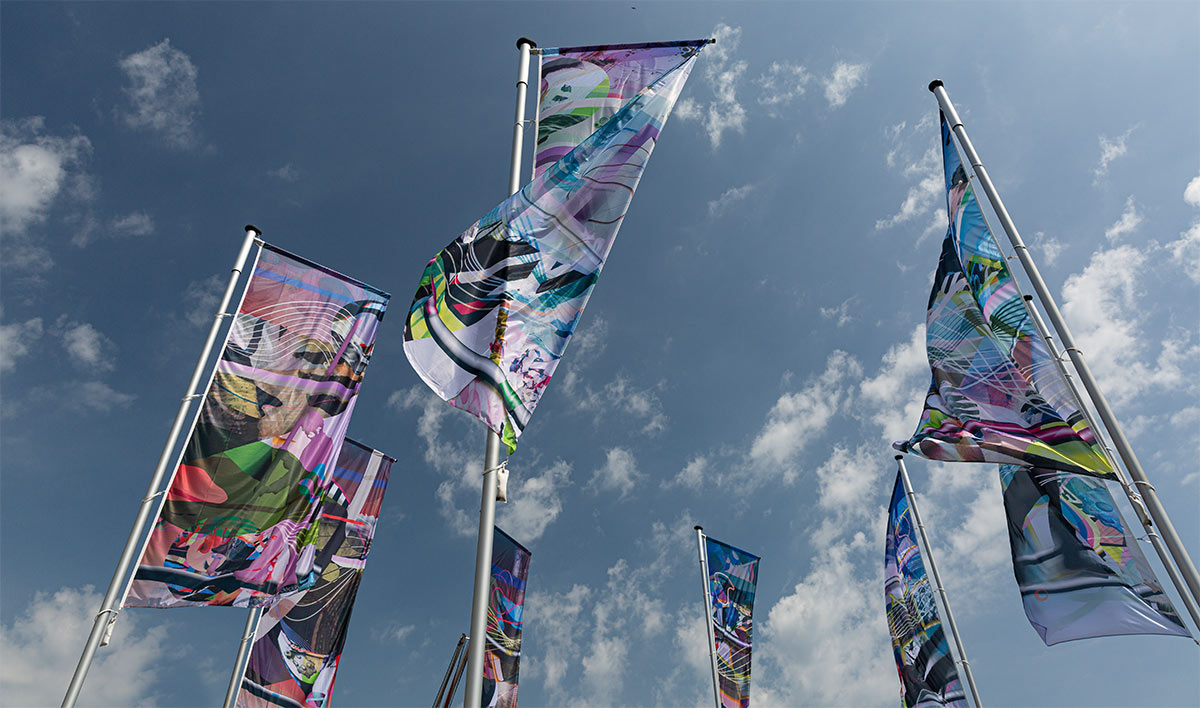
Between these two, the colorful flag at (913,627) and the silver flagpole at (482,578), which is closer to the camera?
the silver flagpole at (482,578)

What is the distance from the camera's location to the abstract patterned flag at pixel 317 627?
15.2 m

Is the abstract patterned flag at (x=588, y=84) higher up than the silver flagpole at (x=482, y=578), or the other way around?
the abstract patterned flag at (x=588, y=84)

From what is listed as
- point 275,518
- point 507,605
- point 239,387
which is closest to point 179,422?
point 239,387

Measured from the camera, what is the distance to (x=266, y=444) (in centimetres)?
1074

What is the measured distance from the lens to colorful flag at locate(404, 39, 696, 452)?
25.8 feet

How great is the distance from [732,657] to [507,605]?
6.95 metres

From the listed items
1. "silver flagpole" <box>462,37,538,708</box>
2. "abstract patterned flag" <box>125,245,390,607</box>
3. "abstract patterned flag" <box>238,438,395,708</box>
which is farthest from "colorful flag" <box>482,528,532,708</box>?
"silver flagpole" <box>462,37,538,708</box>

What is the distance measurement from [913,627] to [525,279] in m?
17.5

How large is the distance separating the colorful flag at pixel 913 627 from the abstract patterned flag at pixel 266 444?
16879mm

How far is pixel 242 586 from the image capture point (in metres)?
10.0

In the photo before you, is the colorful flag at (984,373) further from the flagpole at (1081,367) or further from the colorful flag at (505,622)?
the colorful flag at (505,622)

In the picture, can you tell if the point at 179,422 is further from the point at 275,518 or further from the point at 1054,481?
the point at 1054,481

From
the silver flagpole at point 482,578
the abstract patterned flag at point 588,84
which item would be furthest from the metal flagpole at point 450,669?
the abstract patterned flag at point 588,84

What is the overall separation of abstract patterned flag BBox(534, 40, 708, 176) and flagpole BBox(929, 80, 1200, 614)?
21.3 ft
